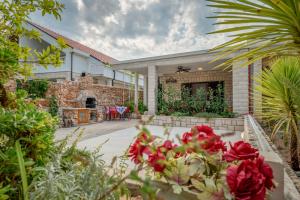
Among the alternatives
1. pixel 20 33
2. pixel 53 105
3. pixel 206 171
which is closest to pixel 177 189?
pixel 206 171

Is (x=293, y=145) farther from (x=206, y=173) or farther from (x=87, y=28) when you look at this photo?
(x=87, y=28)

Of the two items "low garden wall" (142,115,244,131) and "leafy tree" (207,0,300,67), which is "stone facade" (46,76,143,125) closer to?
"low garden wall" (142,115,244,131)

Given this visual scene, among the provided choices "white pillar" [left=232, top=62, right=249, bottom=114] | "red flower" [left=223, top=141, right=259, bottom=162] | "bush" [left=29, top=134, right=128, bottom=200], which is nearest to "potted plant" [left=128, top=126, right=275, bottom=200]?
"red flower" [left=223, top=141, right=259, bottom=162]

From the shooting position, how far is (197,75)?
11203mm

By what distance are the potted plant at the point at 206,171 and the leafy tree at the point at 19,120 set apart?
1.72ft

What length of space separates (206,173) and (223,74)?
1066 cm

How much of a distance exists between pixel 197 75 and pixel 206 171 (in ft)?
36.1

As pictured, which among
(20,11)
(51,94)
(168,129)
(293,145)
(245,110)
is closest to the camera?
(168,129)

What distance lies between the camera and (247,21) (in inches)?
48.9

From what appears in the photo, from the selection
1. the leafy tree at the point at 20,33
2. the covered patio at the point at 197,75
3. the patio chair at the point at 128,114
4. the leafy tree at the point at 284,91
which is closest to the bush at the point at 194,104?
the covered patio at the point at 197,75

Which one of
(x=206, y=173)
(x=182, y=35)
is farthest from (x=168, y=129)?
(x=182, y=35)

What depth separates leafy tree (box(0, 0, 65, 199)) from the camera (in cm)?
81

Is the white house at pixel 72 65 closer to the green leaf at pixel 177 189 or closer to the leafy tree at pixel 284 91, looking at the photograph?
the leafy tree at pixel 284 91

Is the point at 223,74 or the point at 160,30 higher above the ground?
the point at 160,30
